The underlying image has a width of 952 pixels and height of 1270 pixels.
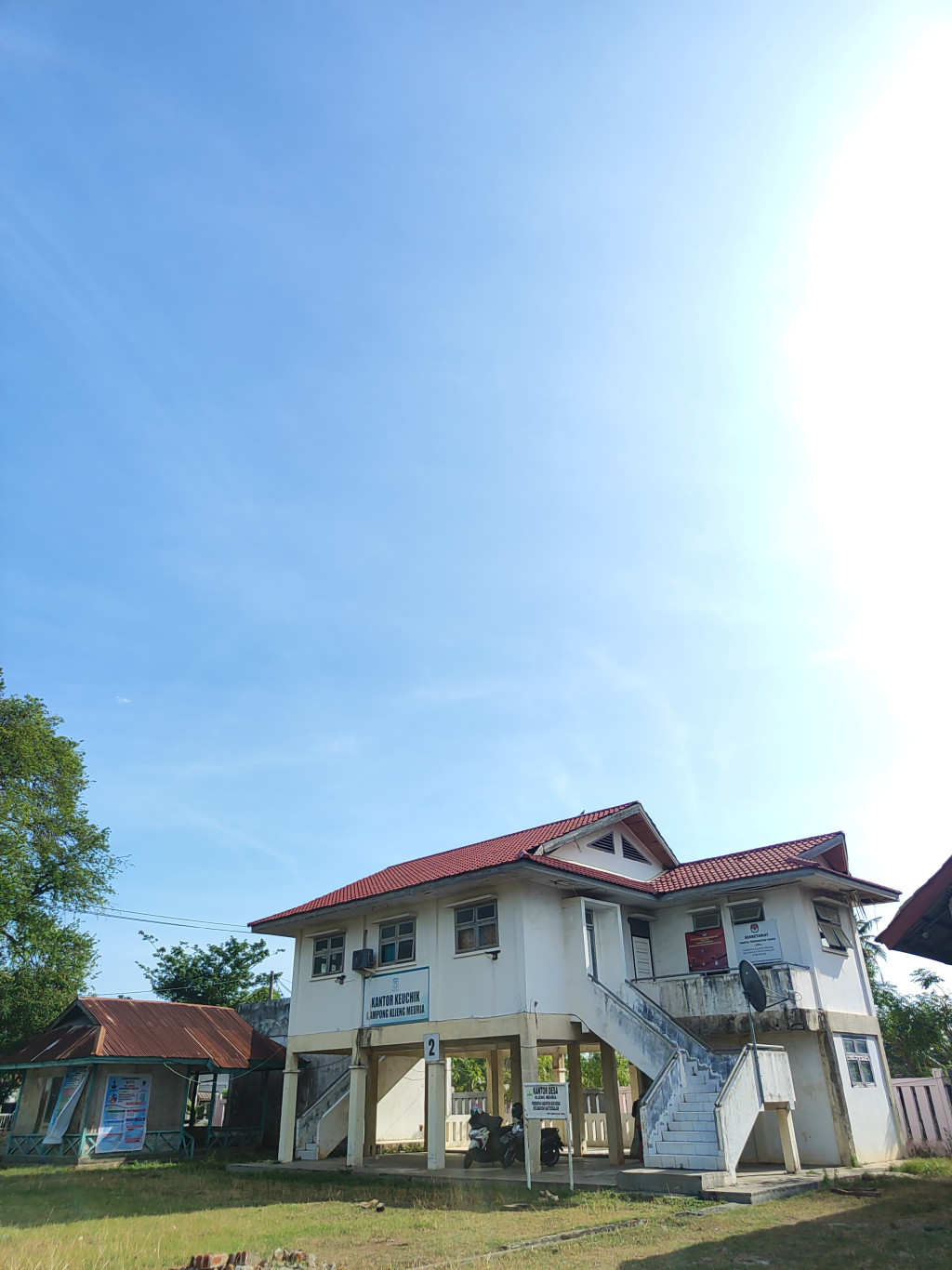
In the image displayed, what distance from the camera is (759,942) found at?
19938 millimetres

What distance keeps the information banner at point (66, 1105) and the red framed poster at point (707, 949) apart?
56.9ft

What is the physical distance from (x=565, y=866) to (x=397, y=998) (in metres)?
5.35

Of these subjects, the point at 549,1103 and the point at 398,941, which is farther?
the point at 398,941

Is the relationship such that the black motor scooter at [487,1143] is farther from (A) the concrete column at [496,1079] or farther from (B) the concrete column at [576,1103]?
(A) the concrete column at [496,1079]

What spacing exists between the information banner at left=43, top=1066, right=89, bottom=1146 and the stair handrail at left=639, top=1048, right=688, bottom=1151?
1727 centimetres

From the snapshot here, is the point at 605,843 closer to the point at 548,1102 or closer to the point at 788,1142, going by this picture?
the point at 788,1142

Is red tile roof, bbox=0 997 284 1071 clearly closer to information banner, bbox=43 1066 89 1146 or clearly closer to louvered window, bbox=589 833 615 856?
information banner, bbox=43 1066 89 1146

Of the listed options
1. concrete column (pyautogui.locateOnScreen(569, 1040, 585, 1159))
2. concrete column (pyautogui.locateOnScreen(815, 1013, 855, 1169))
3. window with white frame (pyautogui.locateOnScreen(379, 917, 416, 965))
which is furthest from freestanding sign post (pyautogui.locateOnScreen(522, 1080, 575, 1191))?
concrete column (pyautogui.locateOnScreen(569, 1040, 585, 1159))

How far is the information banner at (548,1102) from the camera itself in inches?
575

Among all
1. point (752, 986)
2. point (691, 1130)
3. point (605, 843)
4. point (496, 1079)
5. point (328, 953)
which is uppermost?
point (605, 843)

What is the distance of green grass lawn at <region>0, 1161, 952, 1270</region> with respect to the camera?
9.22 meters

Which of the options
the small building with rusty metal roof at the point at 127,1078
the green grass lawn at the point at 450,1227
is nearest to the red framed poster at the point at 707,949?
the green grass lawn at the point at 450,1227

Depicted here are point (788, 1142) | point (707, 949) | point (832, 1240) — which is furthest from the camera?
point (707, 949)

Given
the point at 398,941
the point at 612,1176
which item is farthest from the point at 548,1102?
the point at 398,941
